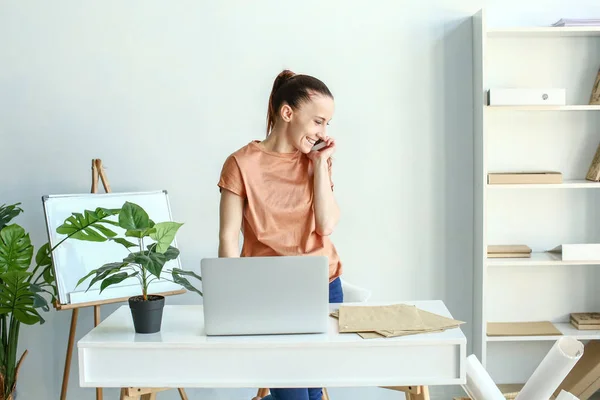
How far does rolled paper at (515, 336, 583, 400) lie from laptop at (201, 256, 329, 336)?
28.8 inches

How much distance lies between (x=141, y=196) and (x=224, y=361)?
154 centimetres

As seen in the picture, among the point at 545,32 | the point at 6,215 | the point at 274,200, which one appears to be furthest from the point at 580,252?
the point at 6,215

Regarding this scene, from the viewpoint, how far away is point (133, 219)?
1919 mm

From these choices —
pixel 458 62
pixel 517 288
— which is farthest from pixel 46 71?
pixel 517 288

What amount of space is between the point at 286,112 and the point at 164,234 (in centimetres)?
56

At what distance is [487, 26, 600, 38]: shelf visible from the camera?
3.11 m

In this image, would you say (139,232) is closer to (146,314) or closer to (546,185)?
(146,314)

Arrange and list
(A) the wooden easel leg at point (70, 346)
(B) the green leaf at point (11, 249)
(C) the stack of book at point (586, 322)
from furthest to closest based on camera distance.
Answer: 1. (C) the stack of book at point (586, 322)
2. (A) the wooden easel leg at point (70, 346)
3. (B) the green leaf at point (11, 249)

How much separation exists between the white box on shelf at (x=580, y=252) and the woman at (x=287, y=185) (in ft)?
4.66

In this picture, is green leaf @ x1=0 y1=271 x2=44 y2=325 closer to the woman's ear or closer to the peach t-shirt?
the peach t-shirt

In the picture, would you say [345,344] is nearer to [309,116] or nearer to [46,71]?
[309,116]

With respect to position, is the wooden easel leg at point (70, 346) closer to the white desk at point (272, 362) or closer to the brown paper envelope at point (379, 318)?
the white desk at point (272, 362)

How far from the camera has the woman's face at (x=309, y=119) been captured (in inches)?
84.9

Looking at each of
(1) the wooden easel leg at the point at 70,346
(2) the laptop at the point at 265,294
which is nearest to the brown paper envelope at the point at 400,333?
(2) the laptop at the point at 265,294
